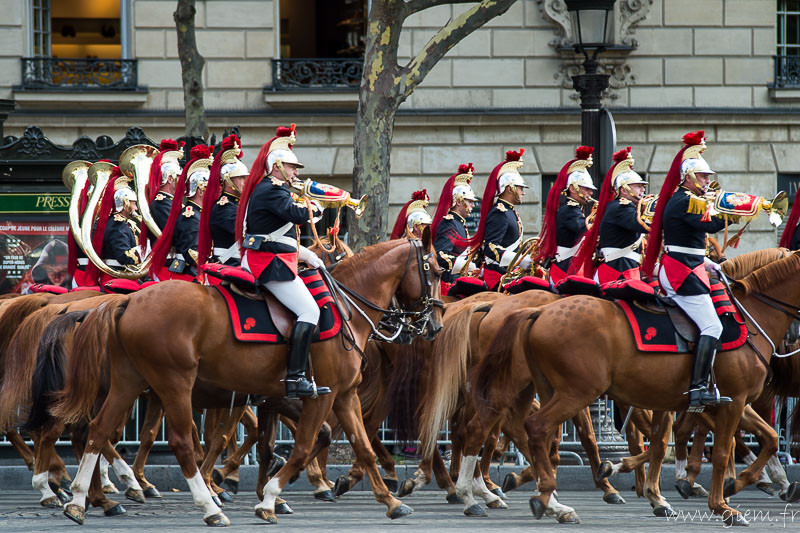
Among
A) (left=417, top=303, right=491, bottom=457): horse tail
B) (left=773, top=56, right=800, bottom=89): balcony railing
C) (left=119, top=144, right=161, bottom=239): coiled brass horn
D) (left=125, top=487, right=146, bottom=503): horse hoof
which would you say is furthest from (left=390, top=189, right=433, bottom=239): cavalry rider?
(left=773, top=56, right=800, bottom=89): balcony railing

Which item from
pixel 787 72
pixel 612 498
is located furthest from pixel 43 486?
pixel 787 72

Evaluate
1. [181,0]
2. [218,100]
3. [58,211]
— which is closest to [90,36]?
[218,100]

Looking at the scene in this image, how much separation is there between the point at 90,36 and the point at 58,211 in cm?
838

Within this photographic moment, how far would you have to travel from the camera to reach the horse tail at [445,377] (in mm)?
12133

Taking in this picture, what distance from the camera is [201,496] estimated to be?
10.5m

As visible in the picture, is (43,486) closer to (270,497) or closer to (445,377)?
(270,497)

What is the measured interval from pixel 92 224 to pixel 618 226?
503cm

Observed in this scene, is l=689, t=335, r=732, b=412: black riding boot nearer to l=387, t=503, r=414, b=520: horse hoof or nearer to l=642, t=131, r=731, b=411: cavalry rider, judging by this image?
l=642, t=131, r=731, b=411: cavalry rider

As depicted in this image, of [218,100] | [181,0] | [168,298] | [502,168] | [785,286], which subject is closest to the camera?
[168,298]

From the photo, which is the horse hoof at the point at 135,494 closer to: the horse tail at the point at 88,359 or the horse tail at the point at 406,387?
the horse tail at the point at 88,359

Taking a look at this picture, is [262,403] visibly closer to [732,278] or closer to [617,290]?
[617,290]

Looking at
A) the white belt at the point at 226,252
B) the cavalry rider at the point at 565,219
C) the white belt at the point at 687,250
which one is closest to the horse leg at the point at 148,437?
the white belt at the point at 226,252

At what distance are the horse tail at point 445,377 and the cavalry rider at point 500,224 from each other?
6.53 ft

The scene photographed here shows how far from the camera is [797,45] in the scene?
75.3ft
